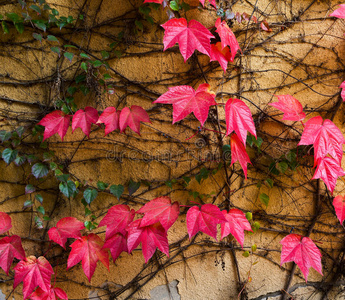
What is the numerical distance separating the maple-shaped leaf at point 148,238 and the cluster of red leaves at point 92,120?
531mm

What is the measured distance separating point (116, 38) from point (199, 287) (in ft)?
5.49

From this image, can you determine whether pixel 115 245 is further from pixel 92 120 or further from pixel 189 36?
pixel 189 36

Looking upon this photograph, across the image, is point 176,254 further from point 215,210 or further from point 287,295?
point 287,295

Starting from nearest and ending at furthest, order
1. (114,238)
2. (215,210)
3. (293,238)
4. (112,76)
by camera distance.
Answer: (215,210) < (114,238) < (293,238) < (112,76)

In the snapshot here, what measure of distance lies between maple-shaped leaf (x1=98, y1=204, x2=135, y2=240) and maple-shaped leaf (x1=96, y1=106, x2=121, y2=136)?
45 centimetres

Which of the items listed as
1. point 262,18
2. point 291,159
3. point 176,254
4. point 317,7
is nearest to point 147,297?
point 176,254

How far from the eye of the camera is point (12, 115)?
164cm

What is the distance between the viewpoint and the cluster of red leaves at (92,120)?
58.6 inches

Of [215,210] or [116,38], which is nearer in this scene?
[215,210]

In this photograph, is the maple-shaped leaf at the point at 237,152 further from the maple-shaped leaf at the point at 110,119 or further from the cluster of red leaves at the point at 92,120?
the maple-shaped leaf at the point at 110,119

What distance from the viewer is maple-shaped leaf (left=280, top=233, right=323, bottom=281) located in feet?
4.91

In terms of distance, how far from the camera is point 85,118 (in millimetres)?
1517

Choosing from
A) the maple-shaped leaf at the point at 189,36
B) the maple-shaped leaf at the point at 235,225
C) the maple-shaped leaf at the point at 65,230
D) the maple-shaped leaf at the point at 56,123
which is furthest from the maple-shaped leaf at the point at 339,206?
the maple-shaped leaf at the point at 56,123

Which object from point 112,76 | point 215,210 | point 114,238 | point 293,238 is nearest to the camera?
point 215,210
